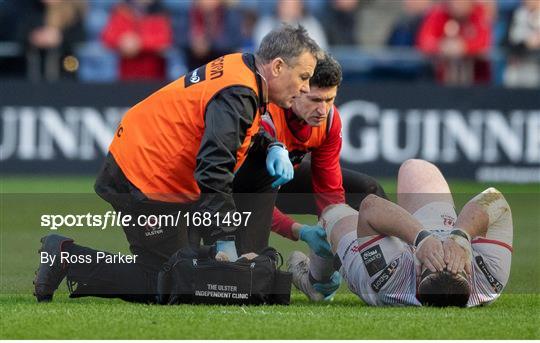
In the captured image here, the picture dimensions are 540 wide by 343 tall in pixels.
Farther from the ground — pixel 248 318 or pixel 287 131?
pixel 287 131

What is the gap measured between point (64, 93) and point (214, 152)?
10.4m

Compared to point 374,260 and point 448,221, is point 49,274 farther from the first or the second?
point 448,221

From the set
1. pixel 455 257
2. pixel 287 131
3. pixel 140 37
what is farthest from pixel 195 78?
pixel 140 37

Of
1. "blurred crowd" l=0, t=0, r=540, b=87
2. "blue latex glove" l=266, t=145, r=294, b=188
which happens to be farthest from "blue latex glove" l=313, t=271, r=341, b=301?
"blurred crowd" l=0, t=0, r=540, b=87

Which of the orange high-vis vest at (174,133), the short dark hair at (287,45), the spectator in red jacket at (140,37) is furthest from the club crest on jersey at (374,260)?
the spectator in red jacket at (140,37)

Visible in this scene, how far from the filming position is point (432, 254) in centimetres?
754

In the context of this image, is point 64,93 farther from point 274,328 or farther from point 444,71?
point 274,328

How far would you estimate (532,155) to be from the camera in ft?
58.0

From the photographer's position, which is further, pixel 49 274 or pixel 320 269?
pixel 320 269

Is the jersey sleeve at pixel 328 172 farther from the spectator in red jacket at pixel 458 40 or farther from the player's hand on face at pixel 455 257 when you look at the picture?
the spectator in red jacket at pixel 458 40

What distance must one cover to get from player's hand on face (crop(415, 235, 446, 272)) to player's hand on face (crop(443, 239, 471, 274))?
3 centimetres

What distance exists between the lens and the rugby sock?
866cm

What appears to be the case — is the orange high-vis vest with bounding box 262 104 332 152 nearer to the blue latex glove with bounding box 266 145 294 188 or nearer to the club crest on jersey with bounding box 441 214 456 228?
the blue latex glove with bounding box 266 145 294 188

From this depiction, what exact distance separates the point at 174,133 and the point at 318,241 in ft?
4.39
